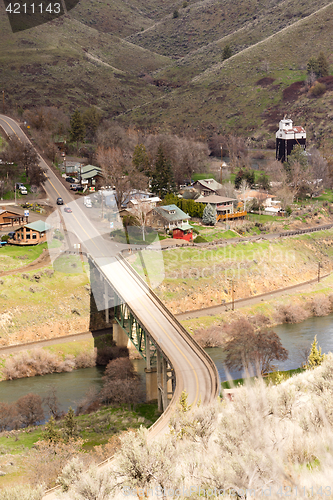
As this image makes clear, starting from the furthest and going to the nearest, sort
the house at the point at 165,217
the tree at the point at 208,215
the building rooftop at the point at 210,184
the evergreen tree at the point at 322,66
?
the evergreen tree at the point at 322,66
the building rooftop at the point at 210,184
the tree at the point at 208,215
the house at the point at 165,217

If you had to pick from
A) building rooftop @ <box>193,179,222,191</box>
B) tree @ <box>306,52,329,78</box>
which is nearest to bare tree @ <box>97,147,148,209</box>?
building rooftop @ <box>193,179,222,191</box>

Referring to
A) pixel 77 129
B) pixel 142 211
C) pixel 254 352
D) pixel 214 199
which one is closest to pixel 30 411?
pixel 254 352

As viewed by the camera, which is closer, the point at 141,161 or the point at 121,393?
the point at 121,393

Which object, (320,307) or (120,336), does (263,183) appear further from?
(120,336)

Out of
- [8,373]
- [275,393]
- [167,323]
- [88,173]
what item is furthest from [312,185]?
[275,393]

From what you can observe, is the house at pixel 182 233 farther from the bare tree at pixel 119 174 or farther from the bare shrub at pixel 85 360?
the bare shrub at pixel 85 360

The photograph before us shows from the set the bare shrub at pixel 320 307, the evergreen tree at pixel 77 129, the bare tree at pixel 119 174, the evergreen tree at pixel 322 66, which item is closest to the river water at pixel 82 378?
the bare shrub at pixel 320 307

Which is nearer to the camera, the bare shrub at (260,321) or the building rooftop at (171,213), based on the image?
the bare shrub at (260,321)
